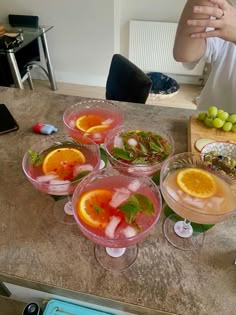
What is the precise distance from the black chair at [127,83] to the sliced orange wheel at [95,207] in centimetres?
78

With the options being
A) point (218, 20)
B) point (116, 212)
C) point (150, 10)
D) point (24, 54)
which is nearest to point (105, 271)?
point (116, 212)

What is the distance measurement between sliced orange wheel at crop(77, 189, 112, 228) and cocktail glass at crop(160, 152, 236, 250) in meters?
0.14

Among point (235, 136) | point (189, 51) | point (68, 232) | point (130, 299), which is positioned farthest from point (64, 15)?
point (130, 299)

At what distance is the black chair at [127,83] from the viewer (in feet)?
4.24

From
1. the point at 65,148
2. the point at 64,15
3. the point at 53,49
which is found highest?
the point at 65,148

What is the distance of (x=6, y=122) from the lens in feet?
3.31

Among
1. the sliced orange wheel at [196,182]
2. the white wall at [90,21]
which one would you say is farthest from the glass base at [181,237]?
the white wall at [90,21]

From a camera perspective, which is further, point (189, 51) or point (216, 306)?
Result: point (189, 51)

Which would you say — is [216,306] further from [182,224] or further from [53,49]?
[53,49]

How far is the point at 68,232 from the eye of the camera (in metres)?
0.69

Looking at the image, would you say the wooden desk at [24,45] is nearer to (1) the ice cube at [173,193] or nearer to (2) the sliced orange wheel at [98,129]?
(2) the sliced orange wheel at [98,129]

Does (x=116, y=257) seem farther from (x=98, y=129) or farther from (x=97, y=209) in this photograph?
(x=98, y=129)

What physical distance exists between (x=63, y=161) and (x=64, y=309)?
484mm

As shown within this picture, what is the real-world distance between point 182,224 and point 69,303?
456mm
